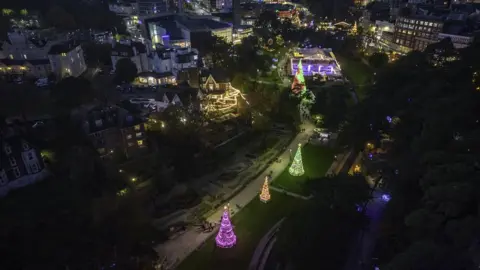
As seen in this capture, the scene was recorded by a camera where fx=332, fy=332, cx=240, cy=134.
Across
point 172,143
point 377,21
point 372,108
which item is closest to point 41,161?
point 172,143

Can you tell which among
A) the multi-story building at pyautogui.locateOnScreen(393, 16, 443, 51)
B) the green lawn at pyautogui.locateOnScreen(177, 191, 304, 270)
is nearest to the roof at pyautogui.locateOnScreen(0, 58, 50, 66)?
the green lawn at pyautogui.locateOnScreen(177, 191, 304, 270)

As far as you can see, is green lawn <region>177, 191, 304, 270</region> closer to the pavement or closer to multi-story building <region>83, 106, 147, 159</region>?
the pavement

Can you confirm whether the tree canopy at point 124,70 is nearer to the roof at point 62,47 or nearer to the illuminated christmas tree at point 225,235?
the roof at point 62,47

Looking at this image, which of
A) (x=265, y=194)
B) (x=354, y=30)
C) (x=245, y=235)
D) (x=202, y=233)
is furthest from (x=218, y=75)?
(x=354, y=30)

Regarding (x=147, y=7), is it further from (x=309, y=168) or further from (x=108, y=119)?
(x=309, y=168)

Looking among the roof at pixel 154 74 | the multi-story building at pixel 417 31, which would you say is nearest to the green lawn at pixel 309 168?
the roof at pixel 154 74

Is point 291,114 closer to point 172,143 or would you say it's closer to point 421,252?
point 172,143
